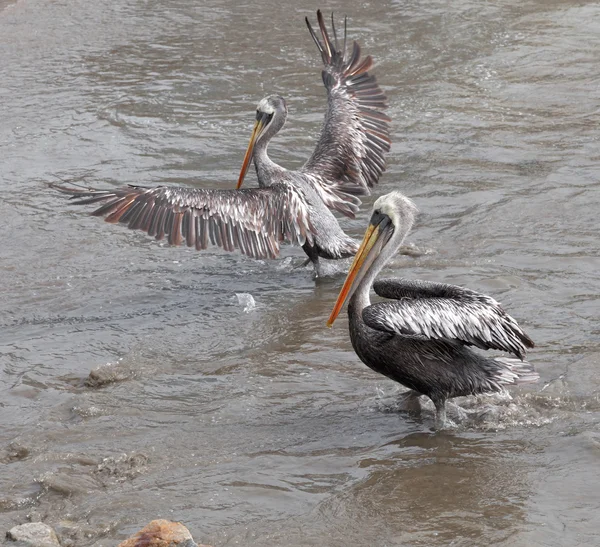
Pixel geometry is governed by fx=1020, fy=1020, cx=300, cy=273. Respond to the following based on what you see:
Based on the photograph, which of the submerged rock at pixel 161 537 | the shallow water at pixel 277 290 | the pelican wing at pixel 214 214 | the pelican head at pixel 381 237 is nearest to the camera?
the submerged rock at pixel 161 537

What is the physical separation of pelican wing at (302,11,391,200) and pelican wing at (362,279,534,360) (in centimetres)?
263

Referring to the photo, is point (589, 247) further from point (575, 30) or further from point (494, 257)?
point (575, 30)

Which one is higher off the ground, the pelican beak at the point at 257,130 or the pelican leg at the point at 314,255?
the pelican beak at the point at 257,130

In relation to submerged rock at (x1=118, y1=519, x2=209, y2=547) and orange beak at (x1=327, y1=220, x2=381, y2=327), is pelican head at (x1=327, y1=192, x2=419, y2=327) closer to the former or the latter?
orange beak at (x1=327, y1=220, x2=381, y2=327)

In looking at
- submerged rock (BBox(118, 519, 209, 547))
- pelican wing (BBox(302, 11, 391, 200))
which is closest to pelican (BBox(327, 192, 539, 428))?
submerged rock (BBox(118, 519, 209, 547))

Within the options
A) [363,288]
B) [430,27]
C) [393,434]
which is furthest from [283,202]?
[430,27]

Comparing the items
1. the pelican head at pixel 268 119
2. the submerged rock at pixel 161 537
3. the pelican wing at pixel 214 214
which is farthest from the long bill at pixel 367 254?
the pelican head at pixel 268 119

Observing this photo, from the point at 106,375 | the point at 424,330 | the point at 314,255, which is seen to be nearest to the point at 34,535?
the point at 106,375

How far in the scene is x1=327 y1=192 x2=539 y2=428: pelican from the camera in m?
4.50

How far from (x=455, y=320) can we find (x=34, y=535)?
1.97 meters

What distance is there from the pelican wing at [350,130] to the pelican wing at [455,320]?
2634 millimetres

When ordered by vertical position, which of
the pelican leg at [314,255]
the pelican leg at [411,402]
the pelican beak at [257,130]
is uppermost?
the pelican beak at [257,130]

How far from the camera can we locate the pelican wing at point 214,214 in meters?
6.04

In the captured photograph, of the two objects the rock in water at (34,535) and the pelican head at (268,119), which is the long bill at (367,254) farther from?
the pelican head at (268,119)
